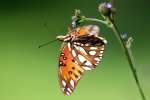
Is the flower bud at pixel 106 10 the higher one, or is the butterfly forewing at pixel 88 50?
the flower bud at pixel 106 10

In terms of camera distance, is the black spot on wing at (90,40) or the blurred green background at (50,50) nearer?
the black spot on wing at (90,40)

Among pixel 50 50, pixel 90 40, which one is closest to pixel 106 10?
pixel 90 40

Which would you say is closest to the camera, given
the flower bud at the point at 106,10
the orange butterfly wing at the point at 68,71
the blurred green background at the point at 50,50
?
the flower bud at the point at 106,10

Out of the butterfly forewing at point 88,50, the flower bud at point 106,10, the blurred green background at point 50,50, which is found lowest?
the blurred green background at point 50,50

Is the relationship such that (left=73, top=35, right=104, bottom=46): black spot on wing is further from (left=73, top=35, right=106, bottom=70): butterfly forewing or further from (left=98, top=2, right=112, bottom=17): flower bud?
(left=98, top=2, right=112, bottom=17): flower bud

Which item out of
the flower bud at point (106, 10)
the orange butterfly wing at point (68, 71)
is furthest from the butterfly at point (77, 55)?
the flower bud at point (106, 10)

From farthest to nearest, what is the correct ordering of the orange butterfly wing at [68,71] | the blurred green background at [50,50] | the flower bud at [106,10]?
the blurred green background at [50,50]
the orange butterfly wing at [68,71]
the flower bud at [106,10]

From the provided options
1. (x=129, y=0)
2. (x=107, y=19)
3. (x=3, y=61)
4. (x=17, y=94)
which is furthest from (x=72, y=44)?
(x=129, y=0)

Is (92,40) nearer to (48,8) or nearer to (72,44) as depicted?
(72,44)

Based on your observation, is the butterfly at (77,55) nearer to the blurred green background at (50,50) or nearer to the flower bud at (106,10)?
the flower bud at (106,10)
